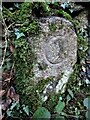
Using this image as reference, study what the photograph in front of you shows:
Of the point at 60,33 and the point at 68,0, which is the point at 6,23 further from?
the point at 68,0

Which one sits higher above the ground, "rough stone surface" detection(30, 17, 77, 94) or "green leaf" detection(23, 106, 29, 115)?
"rough stone surface" detection(30, 17, 77, 94)

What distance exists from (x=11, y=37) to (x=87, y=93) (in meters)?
0.75

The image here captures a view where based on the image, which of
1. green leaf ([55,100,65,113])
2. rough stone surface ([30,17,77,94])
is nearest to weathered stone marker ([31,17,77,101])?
rough stone surface ([30,17,77,94])

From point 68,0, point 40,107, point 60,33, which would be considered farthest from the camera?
point 68,0

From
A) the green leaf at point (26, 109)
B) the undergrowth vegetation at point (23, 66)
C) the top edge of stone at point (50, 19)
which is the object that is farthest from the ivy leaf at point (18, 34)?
the green leaf at point (26, 109)

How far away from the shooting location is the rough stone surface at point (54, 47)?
1.85 m

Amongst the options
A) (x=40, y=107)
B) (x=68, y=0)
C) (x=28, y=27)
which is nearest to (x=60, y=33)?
(x=28, y=27)

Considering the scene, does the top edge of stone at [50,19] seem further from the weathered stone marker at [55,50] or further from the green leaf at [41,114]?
the green leaf at [41,114]

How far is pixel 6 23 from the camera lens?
1892mm

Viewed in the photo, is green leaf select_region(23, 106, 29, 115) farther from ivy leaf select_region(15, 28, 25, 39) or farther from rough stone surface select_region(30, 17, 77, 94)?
ivy leaf select_region(15, 28, 25, 39)

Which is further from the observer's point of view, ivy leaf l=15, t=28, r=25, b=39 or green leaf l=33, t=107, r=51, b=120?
ivy leaf l=15, t=28, r=25, b=39

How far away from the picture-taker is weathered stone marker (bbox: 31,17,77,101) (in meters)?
1.86

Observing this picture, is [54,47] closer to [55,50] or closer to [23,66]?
[55,50]

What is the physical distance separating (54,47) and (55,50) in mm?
23
